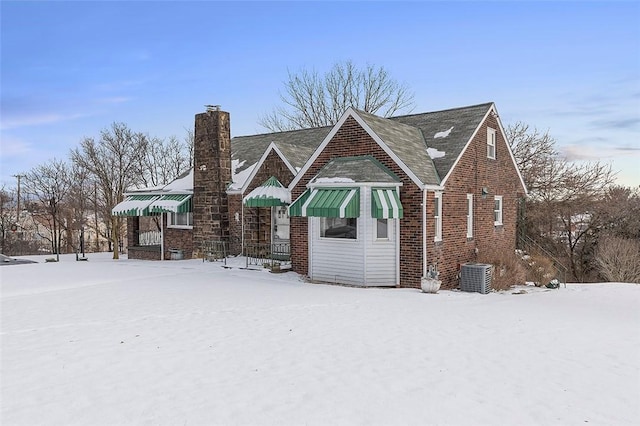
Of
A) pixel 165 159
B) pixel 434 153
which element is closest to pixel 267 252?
pixel 434 153

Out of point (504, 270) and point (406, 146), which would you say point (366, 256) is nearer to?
point (406, 146)

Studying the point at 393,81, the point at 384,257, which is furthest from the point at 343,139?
the point at 393,81

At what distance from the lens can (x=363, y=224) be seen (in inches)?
613

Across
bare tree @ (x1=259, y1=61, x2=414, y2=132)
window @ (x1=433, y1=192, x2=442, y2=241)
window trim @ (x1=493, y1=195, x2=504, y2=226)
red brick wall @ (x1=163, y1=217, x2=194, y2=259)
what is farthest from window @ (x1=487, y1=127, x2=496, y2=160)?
bare tree @ (x1=259, y1=61, x2=414, y2=132)

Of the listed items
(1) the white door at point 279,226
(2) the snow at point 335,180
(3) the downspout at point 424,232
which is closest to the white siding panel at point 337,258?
(2) the snow at point 335,180

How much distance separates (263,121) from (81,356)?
44095mm

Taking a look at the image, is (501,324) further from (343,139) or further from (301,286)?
(343,139)

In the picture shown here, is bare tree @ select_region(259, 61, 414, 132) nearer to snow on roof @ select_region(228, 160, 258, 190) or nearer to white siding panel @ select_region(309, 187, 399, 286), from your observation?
snow on roof @ select_region(228, 160, 258, 190)

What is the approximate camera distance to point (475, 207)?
19.6 meters

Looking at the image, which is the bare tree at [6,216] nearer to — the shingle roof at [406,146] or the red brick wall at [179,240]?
the red brick wall at [179,240]

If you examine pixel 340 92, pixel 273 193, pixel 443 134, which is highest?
pixel 340 92

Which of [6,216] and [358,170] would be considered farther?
[6,216]

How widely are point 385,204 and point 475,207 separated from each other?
6.67m

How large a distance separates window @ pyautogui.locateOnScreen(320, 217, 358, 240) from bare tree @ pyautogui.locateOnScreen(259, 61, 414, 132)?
27480mm
